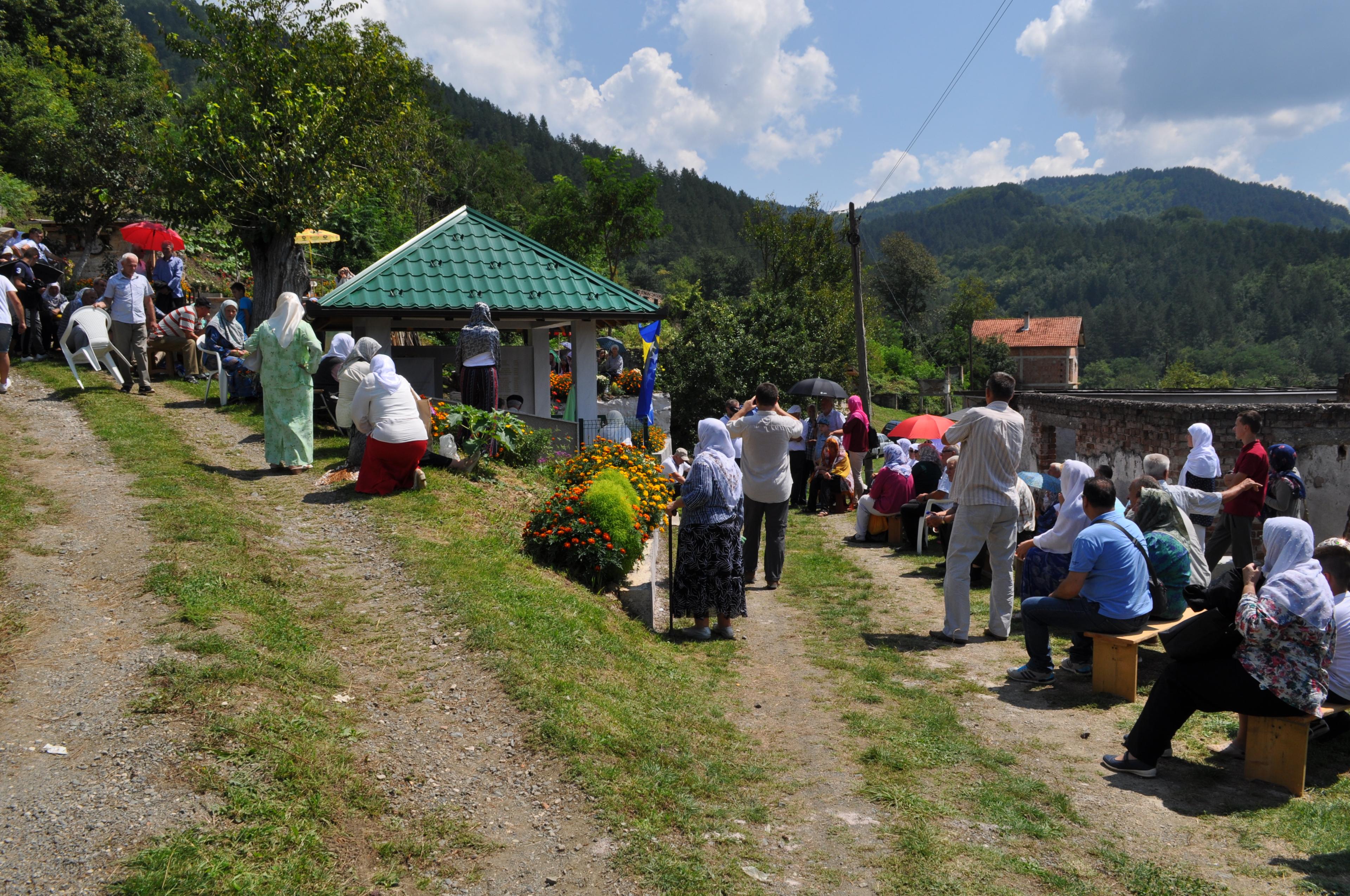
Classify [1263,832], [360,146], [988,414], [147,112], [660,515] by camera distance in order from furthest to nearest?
1. [147,112]
2. [360,146]
3. [660,515]
4. [988,414]
5. [1263,832]

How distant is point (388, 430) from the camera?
336 inches

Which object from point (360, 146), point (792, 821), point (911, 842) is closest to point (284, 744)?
point (792, 821)

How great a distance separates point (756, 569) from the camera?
9.67 meters

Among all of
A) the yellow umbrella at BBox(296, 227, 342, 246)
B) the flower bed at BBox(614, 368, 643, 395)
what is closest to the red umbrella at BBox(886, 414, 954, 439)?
the flower bed at BBox(614, 368, 643, 395)

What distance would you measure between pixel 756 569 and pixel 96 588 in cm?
606

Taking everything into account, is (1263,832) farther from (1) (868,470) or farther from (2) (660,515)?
(1) (868,470)

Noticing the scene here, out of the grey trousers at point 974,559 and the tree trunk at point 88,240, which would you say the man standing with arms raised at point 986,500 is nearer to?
the grey trousers at point 974,559

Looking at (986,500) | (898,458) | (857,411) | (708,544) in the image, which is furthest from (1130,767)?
(857,411)

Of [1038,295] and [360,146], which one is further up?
[1038,295]

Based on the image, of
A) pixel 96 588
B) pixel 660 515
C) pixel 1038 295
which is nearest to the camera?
pixel 96 588

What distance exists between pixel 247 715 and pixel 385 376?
15.7 feet

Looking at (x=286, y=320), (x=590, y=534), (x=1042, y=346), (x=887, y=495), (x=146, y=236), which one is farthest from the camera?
(x=1042, y=346)

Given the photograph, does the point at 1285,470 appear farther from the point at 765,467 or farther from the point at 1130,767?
the point at 1130,767

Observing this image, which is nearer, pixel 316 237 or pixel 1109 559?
pixel 1109 559
